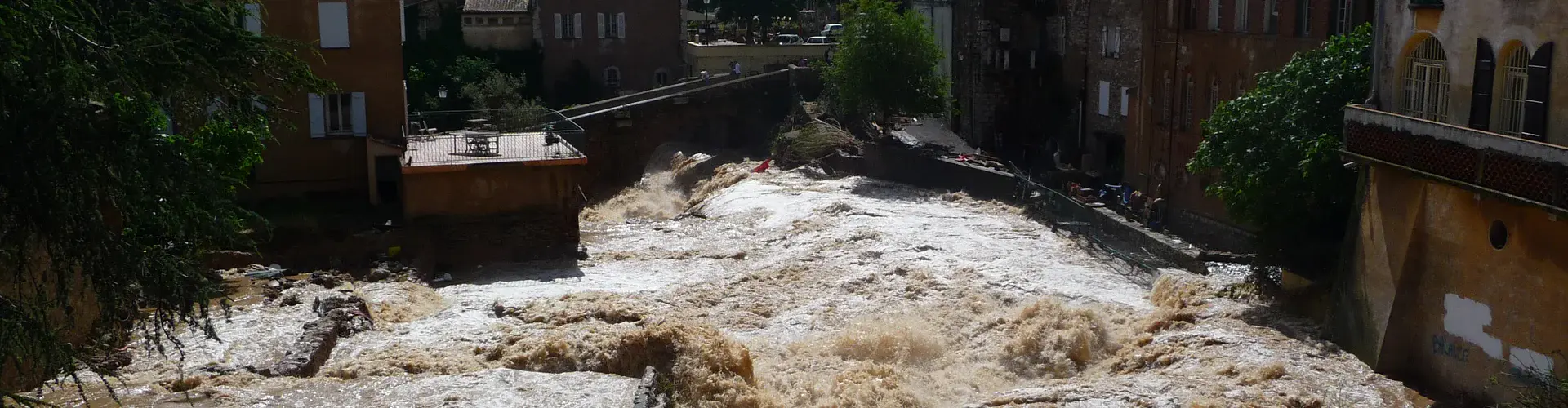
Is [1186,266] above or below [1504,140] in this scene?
below

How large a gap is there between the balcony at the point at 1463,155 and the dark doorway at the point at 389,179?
73.3ft

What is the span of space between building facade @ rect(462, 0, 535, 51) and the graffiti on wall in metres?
45.2

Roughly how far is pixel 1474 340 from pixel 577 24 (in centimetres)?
4536

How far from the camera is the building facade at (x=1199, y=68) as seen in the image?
3262 cm

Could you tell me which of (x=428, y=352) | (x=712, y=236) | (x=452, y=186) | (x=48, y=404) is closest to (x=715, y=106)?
(x=712, y=236)

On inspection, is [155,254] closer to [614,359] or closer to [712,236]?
[614,359]

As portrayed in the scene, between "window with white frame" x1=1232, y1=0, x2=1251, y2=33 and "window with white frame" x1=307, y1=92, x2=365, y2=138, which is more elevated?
"window with white frame" x1=1232, y1=0, x2=1251, y2=33

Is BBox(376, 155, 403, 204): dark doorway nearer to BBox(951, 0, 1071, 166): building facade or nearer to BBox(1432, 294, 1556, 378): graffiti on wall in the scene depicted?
BBox(951, 0, 1071, 166): building facade

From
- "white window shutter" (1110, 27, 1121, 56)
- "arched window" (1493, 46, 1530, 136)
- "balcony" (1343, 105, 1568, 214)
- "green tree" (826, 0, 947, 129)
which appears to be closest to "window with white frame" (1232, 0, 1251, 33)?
"white window shutter" (1110, 27, 1121, 56)

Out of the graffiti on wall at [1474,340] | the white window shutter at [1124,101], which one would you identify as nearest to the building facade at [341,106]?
the white window shutter at [1124,101]

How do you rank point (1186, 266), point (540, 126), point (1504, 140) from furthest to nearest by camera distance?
point (540, 126) → point (1186, 266) → point (1504, 140)

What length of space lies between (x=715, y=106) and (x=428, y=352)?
32.3m

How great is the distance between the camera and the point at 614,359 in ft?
76.1

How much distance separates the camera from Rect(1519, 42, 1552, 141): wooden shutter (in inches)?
754
